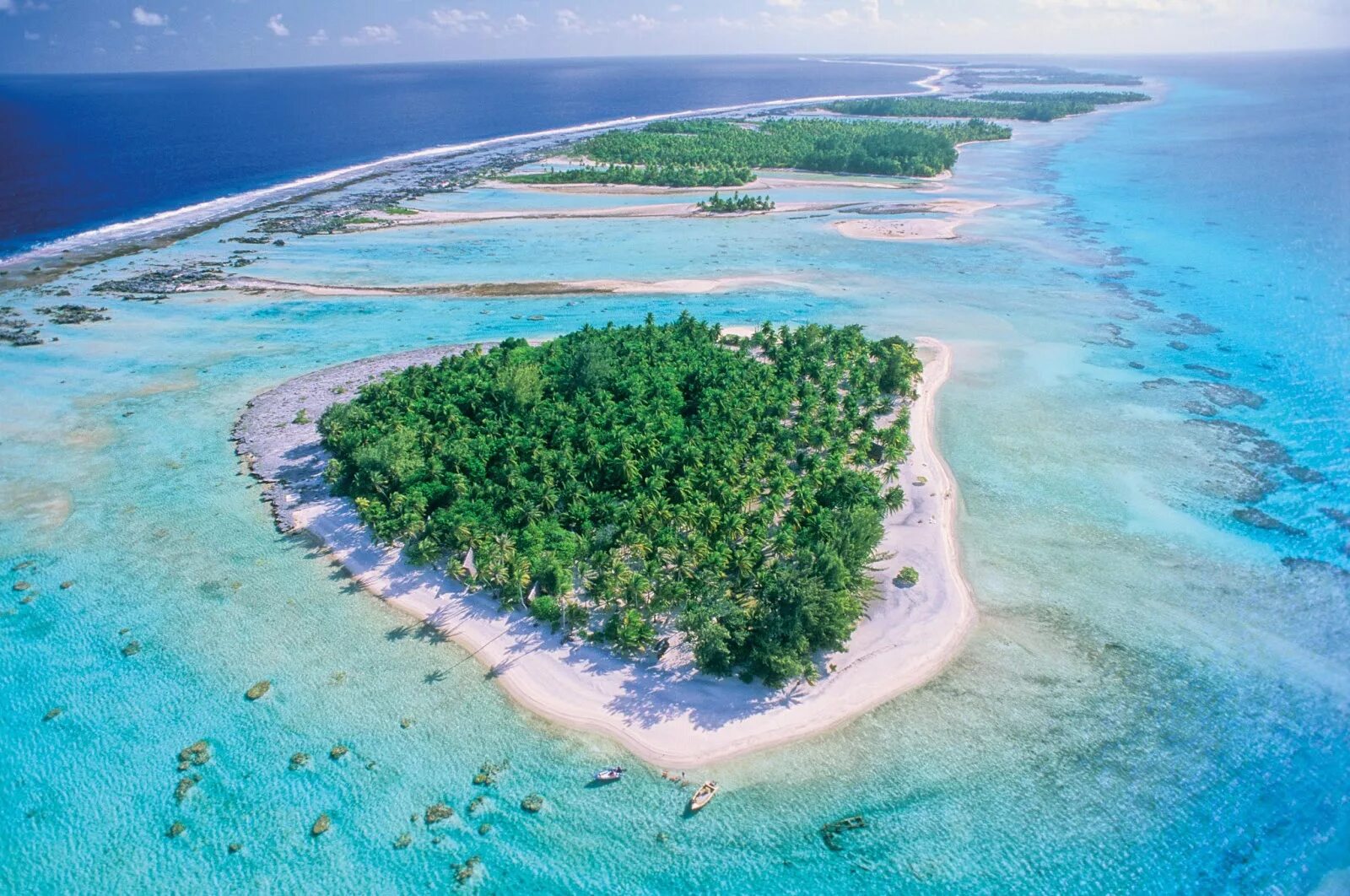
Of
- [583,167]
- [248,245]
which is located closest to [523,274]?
[248,245]

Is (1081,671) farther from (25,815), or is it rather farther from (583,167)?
(583,167)

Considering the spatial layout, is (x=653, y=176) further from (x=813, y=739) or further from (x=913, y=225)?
(x=813, y=739)

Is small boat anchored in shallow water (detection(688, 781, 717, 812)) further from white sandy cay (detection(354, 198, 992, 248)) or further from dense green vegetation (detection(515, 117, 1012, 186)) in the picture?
dense green vegetation (detection(515, 117, 1012, 186))

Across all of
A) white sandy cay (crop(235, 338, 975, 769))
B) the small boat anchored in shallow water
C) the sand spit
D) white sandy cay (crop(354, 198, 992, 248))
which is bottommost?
the small boat anchored in shallow water

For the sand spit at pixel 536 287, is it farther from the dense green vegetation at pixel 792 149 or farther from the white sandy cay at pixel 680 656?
the dense green vegetation at pixel 792 149

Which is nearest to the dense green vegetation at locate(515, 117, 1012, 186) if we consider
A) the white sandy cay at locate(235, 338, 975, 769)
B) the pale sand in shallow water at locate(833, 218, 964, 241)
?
the pale sand in shallow water at locate(833, 218, 964, 241)

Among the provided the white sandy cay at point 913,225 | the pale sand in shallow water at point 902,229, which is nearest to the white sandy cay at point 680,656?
the pale sand in shallow water at point 902,229
